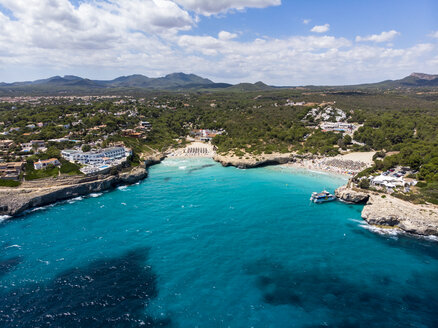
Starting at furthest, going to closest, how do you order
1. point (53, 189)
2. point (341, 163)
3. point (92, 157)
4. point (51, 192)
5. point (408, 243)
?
1. point (341, 163)
2. point (92, 157)
3. point (53, 189)
4. point (51, 192)
5. point (408, 243)

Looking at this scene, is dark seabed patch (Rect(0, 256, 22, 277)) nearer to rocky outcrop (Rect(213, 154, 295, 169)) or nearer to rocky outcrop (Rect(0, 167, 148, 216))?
rocky outcrop (Rect(0, 167, 148, 216))

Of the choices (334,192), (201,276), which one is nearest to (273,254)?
(201,276)

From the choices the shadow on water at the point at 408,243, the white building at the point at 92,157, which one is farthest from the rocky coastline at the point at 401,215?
the white building at the point at 92,157

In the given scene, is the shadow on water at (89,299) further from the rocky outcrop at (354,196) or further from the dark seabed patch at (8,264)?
the rocky outcrop at (354,196)

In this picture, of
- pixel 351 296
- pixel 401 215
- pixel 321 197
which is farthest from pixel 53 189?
pixel 401 215

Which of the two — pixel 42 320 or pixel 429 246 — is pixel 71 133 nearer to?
pixel 42 320

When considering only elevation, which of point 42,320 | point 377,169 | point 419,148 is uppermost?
point 419,148

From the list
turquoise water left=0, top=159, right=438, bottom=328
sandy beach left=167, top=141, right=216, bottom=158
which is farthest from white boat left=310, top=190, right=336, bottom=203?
sandy beach left=167, top=141, right=216, bottom=158

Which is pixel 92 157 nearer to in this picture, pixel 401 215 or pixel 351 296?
pixel 351 296
